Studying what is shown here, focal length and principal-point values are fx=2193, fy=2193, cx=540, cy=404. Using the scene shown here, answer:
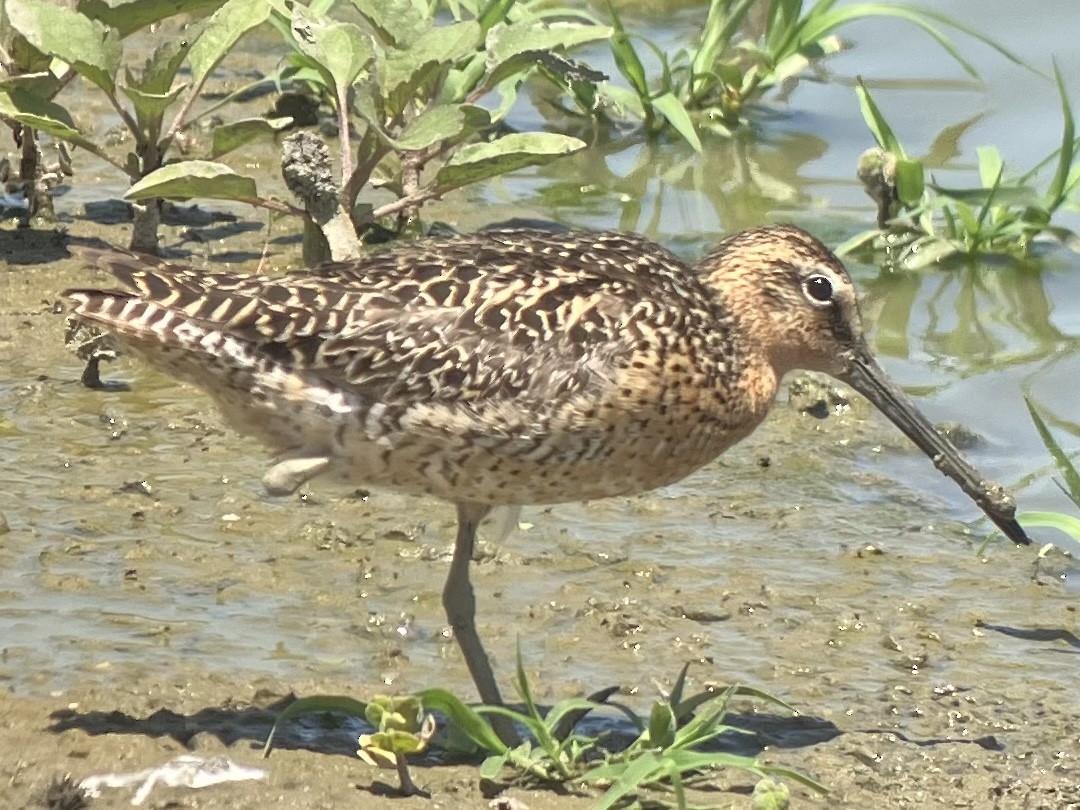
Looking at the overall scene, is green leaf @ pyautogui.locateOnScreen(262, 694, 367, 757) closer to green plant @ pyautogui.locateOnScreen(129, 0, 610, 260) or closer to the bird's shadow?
the bird's shadow

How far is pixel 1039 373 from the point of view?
7.71m

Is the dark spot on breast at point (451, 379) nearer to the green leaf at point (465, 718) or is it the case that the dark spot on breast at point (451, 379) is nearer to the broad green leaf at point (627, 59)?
the green leaf at point (465, 718)

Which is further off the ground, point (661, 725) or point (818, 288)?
point (818, 288)

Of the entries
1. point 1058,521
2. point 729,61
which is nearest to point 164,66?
point 729,61

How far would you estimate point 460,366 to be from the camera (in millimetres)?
5191

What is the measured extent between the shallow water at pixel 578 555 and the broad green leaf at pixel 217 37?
0.83 meters

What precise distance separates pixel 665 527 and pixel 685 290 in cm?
100

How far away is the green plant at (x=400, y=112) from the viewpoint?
23.6ft

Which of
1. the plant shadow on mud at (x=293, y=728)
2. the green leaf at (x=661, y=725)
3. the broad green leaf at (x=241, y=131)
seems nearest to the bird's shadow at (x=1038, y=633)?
the plant shadow on mud at (x=293, y=728)

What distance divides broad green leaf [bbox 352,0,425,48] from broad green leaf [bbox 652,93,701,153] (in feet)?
4.88

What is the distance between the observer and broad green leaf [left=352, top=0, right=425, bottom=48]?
24.7 feet

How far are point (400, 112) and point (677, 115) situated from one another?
1.72 meters

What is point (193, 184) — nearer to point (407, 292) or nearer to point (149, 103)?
point (149, 103)

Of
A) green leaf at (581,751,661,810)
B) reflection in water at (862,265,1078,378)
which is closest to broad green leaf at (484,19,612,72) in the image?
reflection in water at (862,265,1078,378)
